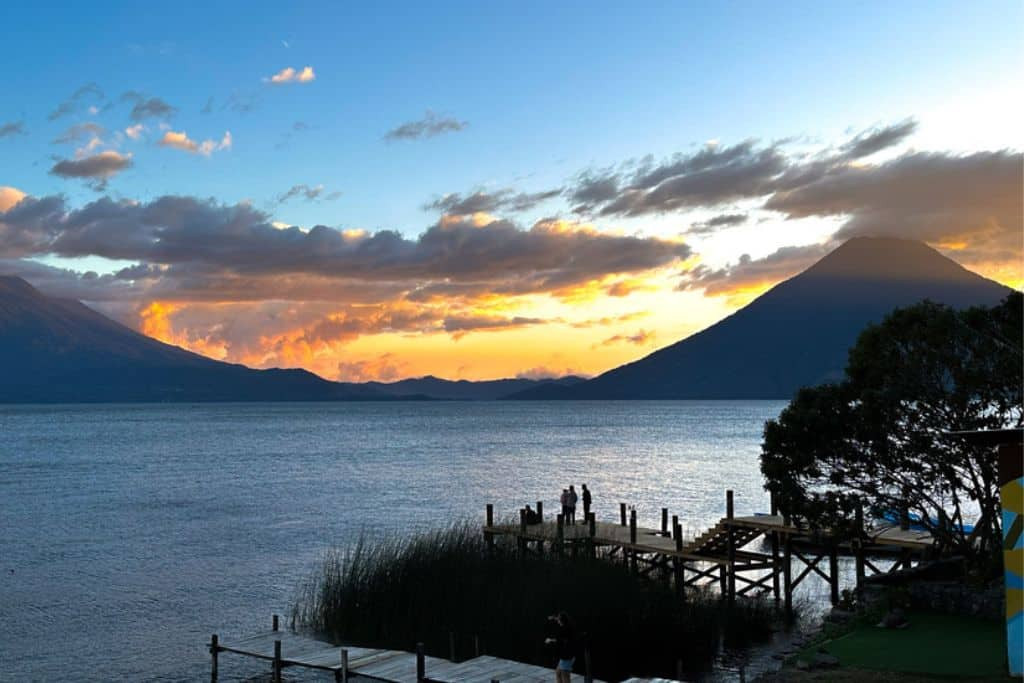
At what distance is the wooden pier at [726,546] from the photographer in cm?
3294

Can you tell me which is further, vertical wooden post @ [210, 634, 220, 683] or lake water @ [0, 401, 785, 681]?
lake water @ [0, 401, 785, 681]

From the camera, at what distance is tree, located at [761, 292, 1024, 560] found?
2508cm

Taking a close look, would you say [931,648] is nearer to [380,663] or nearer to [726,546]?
[380,663]

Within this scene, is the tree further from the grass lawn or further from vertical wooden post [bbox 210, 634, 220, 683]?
vertical wooden post [bbox 210, 634, 220, 683]

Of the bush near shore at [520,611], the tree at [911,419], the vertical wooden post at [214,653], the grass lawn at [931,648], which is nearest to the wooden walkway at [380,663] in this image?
the vertical wooden post at [214,653]

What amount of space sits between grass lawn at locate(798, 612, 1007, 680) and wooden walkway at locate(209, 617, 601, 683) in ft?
22.6

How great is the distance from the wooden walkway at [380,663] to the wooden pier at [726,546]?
423 inches

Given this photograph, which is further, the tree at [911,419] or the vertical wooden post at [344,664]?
the tree at [911,419]

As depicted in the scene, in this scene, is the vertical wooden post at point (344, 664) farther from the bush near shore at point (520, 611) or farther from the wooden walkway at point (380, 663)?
the bush near shore at point (520, 611)

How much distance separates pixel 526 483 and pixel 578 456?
3325 cm

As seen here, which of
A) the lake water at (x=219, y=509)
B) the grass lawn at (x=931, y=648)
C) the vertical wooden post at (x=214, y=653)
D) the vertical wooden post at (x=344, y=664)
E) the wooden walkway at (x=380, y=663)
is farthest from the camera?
the lake water at (x=219, y=509)

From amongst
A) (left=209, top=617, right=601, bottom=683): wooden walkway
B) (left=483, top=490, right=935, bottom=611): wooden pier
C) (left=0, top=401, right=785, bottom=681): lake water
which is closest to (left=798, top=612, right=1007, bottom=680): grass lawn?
(left=483, top=490, right=935, bottom=611): wooden pier

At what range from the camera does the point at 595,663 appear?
81.9 ft

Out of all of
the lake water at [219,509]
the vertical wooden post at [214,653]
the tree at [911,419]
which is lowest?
the lake water at [219,509]
